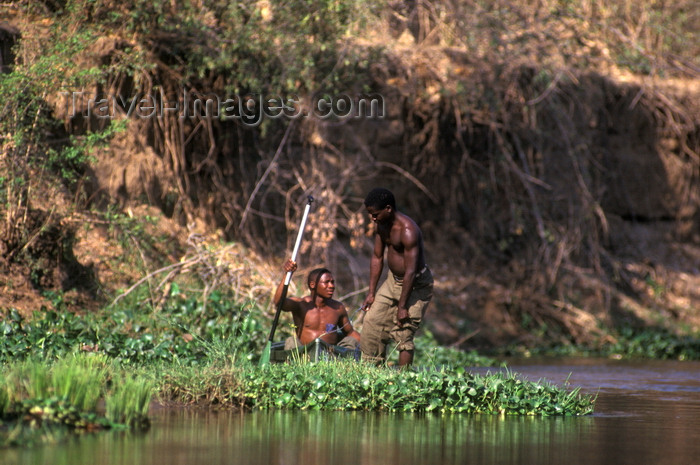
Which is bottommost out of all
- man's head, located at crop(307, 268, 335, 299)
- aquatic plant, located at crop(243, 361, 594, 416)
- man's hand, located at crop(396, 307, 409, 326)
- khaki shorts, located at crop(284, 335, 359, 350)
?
aquatic plant, located at crop(243, 361, 594, 416)

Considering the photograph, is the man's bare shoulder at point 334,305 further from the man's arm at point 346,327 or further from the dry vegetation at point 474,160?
the dry vegetation at point 474,160

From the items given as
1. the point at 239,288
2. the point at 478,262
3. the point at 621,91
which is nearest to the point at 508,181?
the point at 478,262

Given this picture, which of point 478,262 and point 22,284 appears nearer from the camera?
point 22,284

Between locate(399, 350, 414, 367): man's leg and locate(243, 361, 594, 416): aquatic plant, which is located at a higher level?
locate(399, 350, 414, 367): man's leg

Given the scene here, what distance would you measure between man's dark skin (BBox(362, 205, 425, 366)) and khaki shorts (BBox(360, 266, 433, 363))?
11cm

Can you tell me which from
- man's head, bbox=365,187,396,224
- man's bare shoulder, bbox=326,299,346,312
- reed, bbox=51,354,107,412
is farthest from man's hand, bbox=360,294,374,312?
reed, bbox=51,354,107,412

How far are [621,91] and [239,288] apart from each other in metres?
9.76

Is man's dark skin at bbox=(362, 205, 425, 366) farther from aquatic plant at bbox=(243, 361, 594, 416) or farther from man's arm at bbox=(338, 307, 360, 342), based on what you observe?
aquatic plant at bbox=(243, 361, 594, 416)

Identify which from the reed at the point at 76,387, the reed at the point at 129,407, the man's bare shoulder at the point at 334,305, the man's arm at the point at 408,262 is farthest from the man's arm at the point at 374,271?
the reed at the point at 76,387

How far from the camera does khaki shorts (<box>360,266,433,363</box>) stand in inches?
412

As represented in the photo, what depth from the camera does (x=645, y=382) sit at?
11828 mm

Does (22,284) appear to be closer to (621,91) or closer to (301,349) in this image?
(301,349)

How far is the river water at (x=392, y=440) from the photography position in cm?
632

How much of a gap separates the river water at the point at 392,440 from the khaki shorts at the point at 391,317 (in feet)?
6.59
